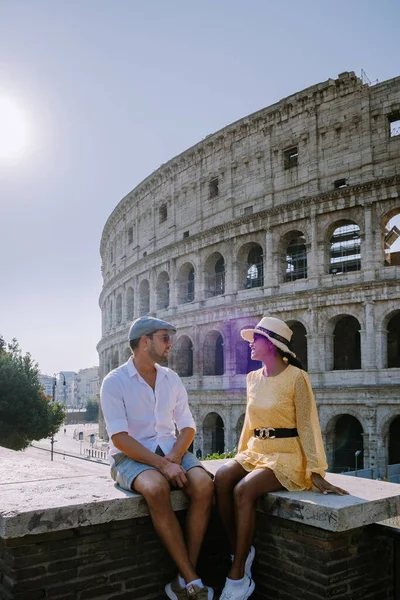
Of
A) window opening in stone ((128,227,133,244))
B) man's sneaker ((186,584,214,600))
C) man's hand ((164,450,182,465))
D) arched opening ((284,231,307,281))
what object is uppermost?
window opening in stone ((128,227,133,244))

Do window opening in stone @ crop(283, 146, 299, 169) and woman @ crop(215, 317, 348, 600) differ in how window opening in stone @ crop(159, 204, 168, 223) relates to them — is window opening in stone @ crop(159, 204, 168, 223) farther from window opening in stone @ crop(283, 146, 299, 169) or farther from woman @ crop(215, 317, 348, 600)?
woman @ crop(215, 317, 348, 600)

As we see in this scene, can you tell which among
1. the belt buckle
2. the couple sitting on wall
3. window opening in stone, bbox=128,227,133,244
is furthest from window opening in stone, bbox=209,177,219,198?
the belt buckle

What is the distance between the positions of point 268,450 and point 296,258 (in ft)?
Result: 70.6

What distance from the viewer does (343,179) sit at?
71.2 ft

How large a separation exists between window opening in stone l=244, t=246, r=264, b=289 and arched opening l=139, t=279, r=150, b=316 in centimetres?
790

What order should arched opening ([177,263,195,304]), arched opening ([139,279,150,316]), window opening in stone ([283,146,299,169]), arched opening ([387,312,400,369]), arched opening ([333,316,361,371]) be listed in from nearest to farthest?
1. arched opening ([387,312,400,369])
2. arched opening ([333,316,361,371])
3. window opening in stone ([283,146,299,169])
4. arched opening ([177,263,195,304])
5. arched opening ([139,279,150,316])

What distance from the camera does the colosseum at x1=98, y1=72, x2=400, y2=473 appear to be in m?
20.2

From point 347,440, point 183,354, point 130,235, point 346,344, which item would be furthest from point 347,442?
point 130,235

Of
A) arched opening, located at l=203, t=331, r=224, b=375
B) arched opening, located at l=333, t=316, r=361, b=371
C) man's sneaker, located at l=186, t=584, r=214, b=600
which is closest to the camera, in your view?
man's sneaker, located at l=186, t=584, r=214, b=600

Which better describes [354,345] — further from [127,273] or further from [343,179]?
[127,273]

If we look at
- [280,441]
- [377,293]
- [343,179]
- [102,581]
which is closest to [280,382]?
[280,441]

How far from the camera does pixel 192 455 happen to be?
3.85 meters

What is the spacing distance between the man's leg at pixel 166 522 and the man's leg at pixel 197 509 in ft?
0.40

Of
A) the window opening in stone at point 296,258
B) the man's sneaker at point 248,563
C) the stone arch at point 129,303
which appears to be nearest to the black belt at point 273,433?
the man's sneaker at point 248,563
